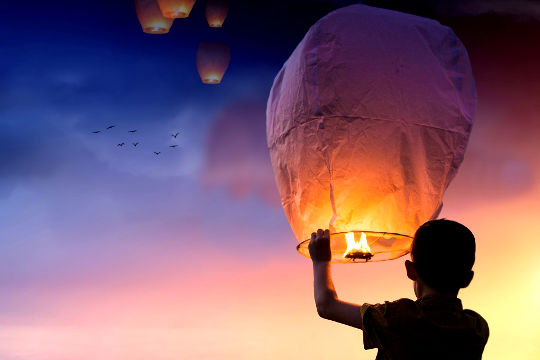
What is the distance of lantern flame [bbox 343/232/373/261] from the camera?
228 centimetres

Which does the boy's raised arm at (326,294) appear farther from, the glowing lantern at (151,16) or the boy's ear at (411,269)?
the glowing lantern at (151,16)

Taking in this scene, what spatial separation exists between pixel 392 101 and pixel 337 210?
1.49ft

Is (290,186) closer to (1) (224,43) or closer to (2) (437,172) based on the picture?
(2) (437,172)

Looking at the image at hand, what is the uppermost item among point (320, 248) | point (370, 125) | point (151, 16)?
point (151, 16)

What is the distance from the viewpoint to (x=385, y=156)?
229 cm

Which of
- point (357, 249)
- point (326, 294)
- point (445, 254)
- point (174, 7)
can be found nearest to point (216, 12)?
point (174, 7)

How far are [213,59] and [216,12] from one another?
0.59 meters

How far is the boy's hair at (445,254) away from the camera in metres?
1.59

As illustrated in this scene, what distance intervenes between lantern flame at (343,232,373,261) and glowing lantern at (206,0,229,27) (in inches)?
202

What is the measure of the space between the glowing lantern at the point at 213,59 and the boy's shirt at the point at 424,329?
20.2 feet

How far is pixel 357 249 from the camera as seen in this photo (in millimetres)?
2287

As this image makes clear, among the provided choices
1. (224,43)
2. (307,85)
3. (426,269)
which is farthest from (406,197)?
(224,43)

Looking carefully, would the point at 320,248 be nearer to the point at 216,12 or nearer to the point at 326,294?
the point at 326,294

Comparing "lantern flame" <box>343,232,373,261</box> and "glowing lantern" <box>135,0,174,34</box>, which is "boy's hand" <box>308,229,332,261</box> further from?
"glowing lantern" <box>135,0,174,34</box>
